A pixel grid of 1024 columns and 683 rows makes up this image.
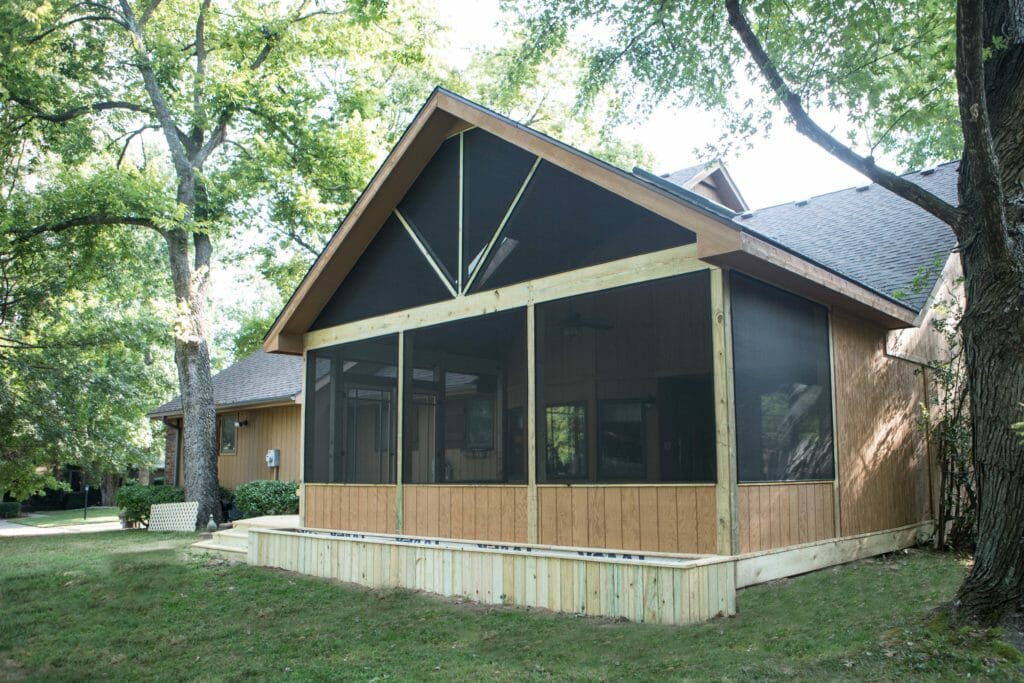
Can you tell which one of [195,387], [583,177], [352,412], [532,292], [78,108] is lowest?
[352,412]

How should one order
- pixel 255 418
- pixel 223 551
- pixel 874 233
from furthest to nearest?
pixel 255 418 < pixel 874 233 < pixel 223 551

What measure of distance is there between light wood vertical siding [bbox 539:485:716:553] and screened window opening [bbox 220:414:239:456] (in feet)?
47.1

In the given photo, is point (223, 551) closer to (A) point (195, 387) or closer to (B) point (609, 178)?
(A) point (195, 387)

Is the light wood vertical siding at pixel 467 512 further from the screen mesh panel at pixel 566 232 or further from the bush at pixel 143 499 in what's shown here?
the bush at pixel 143 499

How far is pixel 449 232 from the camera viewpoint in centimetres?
980

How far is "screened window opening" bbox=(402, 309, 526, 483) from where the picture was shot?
28.2ft

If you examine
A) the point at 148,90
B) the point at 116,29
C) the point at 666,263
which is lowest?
the point at 666,263

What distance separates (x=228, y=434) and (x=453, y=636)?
52.1ft

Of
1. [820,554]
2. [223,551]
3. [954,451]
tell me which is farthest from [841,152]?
[223,551]

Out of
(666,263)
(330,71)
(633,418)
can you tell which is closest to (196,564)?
(633,418)

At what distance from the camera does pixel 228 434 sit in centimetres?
2095

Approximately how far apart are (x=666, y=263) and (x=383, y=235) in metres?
4.56

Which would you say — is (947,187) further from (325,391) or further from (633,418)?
(325,391)

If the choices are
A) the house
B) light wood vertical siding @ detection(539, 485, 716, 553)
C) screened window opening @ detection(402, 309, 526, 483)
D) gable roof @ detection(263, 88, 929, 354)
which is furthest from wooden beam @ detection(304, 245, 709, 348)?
light wood vertical siding @ detection(539, 485, 716, 553)
